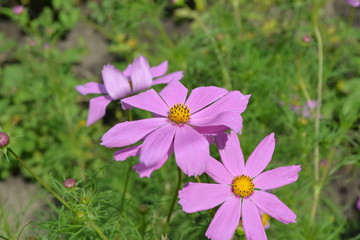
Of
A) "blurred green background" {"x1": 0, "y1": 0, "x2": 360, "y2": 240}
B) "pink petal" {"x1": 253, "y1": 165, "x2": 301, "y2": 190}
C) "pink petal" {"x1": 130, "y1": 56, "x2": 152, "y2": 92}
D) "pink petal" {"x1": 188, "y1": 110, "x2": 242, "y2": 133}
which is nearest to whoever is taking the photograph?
"pink petal" {"x1": 188, "y1": 110, "x2": 242, "y2": 133}

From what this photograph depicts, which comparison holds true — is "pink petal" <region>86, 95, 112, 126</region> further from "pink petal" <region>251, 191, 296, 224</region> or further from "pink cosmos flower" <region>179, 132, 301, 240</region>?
"pink petal" <region>251, 191, 296, 224</region>

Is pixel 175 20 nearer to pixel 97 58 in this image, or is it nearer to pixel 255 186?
pixel 97 58

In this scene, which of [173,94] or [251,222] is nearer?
Result: [251,222]

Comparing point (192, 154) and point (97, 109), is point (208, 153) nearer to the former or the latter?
point (192, 154)

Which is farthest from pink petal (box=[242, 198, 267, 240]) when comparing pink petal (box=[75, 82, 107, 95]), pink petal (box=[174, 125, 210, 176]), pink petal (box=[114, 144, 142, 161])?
pink petal (box=[75, 82, 107, 95])

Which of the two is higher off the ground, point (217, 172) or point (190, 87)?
point (217, 172)

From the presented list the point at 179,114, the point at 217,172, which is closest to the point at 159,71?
the point at 179,114
